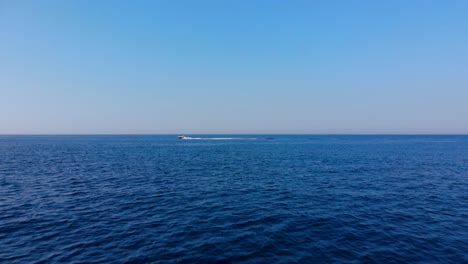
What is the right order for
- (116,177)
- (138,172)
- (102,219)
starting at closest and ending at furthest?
(102,219)
(116,177)
(138,172)

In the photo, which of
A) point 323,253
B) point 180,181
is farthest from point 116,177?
point 323,253

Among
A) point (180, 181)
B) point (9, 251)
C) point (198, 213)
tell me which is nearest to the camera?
point (9, 251)

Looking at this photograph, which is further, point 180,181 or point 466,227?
point 180,181

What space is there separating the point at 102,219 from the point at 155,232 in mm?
6621

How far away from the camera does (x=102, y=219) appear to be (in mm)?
22156

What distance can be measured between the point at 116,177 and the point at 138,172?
541 centimetres

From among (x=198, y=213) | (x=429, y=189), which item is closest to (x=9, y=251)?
(x=198, y=213)

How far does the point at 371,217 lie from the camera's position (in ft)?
75.4

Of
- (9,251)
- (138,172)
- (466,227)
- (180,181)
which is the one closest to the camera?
(9,251)

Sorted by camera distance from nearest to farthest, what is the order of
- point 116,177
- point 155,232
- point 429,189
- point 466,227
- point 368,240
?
point 368,240 < point 155,232 < point 466,227 < point 429,189 < point 116,177

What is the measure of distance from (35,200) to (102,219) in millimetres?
12507

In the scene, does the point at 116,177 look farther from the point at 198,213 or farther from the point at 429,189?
the point at 429,189

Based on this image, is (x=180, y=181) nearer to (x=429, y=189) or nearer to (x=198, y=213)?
(x=198, y=213)

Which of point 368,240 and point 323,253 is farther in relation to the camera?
point 368,240
